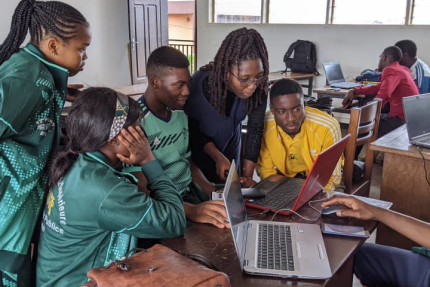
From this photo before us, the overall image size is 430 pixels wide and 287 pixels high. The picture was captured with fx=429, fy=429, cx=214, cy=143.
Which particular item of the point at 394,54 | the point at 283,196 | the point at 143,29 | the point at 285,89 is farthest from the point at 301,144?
the point at 143,29

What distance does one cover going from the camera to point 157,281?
85 centimetres

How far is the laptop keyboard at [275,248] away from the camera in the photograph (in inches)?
42.8

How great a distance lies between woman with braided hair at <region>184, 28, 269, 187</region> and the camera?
1735 mm

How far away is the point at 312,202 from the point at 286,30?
5.70 meters

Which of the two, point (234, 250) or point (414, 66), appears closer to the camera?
point (234, 250)

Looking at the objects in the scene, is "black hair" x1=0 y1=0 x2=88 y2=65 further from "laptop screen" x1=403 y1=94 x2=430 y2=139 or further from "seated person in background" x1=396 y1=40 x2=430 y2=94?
"seated person in background" x1=396 y1=40 x2=430 y2=94

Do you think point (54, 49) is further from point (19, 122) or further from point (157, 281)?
point (157, 281)

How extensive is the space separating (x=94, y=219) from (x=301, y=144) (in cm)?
115

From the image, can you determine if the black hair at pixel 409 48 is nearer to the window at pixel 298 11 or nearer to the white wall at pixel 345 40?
the white wall at pixel 345 40

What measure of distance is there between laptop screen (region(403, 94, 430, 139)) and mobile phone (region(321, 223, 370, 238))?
1.26m

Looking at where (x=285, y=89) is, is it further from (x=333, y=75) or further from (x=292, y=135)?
(x=333, y=75)

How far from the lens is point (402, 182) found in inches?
95.4

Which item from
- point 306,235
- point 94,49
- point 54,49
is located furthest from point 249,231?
point 94,49

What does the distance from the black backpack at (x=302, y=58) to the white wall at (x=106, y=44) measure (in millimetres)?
2543
